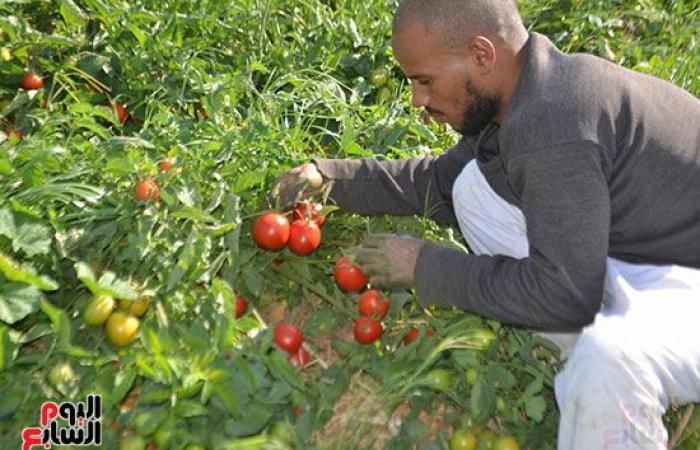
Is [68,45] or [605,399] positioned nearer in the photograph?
[605,399]

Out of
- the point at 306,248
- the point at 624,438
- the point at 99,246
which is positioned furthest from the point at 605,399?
the point at 99,246

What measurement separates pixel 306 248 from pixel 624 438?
100 cm

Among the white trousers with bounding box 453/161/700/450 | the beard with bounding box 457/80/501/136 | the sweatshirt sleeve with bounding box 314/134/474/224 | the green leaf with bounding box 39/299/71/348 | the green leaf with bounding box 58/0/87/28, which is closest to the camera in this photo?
the white trousers with bounding box 453/161/700/450

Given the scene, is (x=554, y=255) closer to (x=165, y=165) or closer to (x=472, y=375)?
(x=472, y=375)

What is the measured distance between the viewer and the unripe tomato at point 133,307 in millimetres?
2303

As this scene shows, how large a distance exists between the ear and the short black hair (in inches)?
0.7

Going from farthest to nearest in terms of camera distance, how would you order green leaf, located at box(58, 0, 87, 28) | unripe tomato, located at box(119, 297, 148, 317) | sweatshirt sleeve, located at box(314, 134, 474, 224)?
green leaf, located at box(58, 0, 87, 28), sweatshirt sleeve, located at box(314, 134, 474, 224), unripe tomato, located at box(119, 297, 148, 317)

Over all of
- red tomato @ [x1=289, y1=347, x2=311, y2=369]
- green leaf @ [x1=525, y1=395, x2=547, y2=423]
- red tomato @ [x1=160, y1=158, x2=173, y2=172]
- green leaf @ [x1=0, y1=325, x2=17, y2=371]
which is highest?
red tomato @ [x1=160, y1=158, x2=173, y2=172]

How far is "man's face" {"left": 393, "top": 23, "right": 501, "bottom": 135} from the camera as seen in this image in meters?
2.17

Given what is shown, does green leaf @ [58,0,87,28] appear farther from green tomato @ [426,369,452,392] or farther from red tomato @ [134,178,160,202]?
green tomato @ [426,369,452,392]

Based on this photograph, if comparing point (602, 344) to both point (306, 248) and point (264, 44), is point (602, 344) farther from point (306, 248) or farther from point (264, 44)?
point (264, 44)

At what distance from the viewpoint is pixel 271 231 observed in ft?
8.14

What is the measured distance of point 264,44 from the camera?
354 cm

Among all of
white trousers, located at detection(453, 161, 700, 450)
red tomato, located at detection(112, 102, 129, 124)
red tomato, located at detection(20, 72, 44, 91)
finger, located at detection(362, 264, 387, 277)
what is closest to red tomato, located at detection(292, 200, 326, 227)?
finger, located at detection(362, 264, 387, 277)
